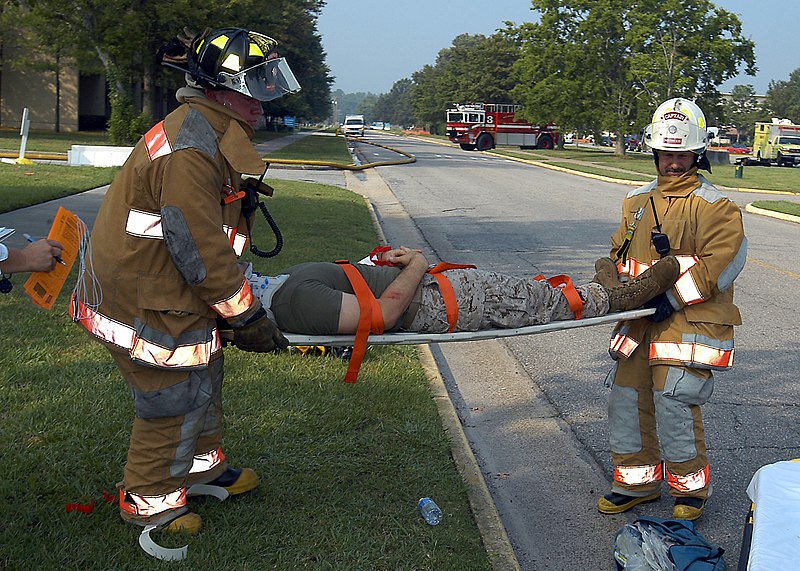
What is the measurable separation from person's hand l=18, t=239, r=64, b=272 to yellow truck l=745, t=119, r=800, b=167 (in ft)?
192

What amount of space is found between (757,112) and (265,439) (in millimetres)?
133796

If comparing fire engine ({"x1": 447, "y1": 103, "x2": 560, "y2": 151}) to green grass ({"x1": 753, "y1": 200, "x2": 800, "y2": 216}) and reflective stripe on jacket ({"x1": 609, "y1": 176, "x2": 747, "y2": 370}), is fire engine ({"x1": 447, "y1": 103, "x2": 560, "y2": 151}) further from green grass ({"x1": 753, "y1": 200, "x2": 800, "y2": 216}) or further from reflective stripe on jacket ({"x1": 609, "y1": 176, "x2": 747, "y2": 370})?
reflective stripe on jacket ({"x1": 609, "y1": 176, "x2": 747, "y2": 370})

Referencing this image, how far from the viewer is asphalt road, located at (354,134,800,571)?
14.4ft

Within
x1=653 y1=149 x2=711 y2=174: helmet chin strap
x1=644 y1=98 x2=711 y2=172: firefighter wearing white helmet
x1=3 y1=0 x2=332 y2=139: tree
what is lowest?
x1=653 y1=149 x2=711 y2=174: helmet chin strap

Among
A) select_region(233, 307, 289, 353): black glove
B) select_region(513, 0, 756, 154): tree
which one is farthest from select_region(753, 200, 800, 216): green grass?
select_region(513, 0, 756, 154): tree

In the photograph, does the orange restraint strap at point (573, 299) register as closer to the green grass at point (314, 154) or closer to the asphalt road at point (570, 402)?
the asphalt road at point (570, 402)

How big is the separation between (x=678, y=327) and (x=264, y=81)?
87.3 inches

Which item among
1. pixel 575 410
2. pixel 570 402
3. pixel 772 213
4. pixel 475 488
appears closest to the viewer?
pixel 475 488

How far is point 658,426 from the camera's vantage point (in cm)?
445

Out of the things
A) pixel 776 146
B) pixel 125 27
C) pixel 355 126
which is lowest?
pixel 355 126

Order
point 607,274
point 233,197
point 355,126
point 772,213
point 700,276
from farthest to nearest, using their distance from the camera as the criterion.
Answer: point 355,126 < point 772,213 < point 607,274 < point 700,276 < point 233,197

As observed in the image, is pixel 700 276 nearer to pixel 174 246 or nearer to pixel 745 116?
pixel 174 246

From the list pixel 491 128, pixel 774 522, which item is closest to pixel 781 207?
pixel 774 522

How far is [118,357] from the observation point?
143 inches
